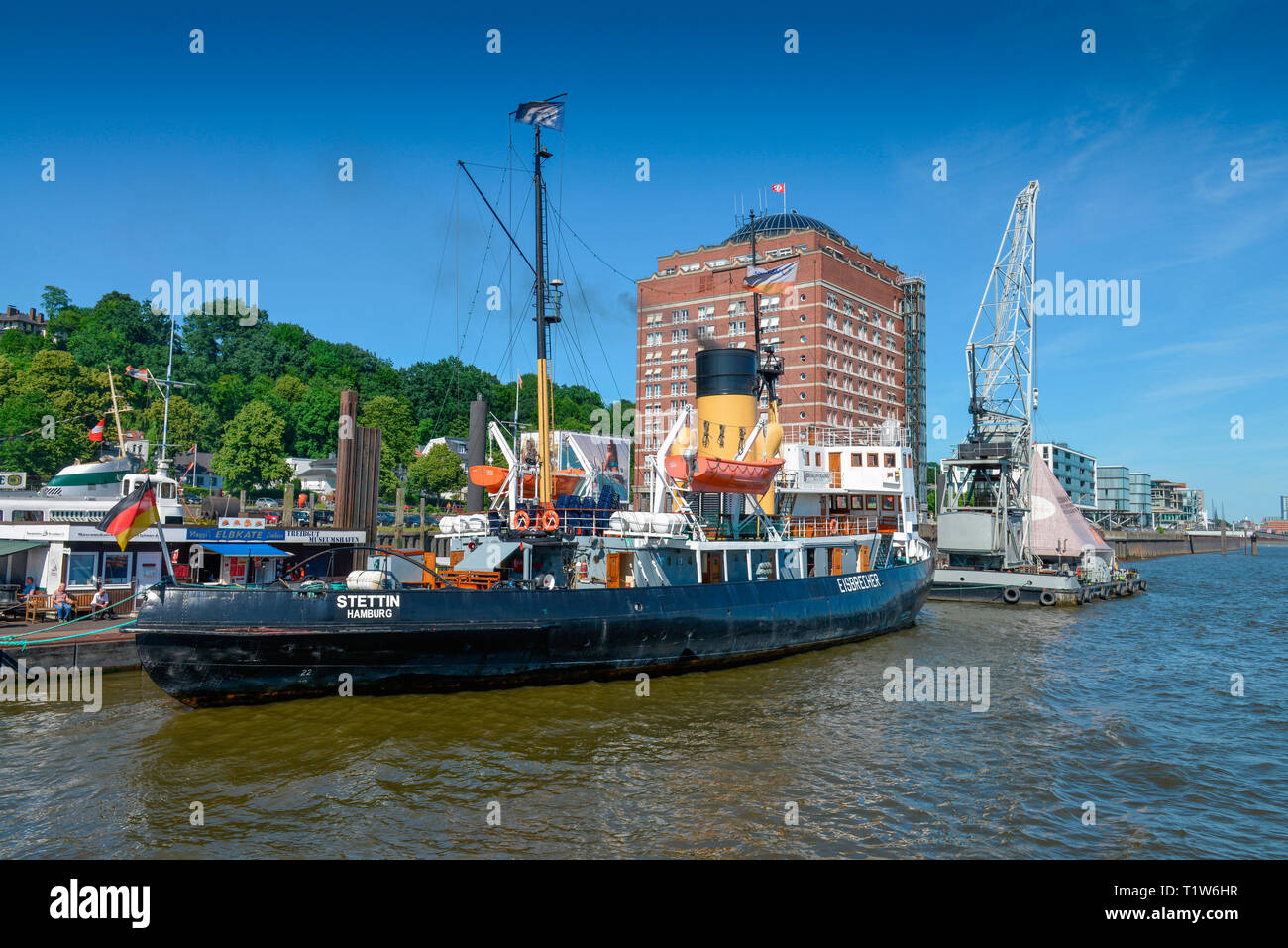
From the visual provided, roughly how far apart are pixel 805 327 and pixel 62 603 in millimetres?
72745

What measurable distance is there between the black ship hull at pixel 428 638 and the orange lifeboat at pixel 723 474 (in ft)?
9.87

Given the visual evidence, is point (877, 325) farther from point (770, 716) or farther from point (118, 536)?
point (118, 536)

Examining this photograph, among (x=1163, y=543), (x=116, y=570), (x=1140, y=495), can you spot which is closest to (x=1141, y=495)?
(x=1140, y=495)

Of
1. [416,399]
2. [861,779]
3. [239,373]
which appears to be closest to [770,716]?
[861,779]

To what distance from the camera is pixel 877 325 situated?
90.8 meters

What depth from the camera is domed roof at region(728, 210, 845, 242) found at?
90.4 m

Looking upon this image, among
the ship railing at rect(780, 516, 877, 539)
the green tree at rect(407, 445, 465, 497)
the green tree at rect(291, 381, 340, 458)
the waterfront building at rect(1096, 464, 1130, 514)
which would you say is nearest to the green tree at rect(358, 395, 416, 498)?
the green tree at rect(407, 445, 465, 497)

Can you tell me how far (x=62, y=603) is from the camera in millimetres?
20406

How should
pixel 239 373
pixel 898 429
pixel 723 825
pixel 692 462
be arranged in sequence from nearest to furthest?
pixel 723 825
pixel 692 462
pixel 898 429
pixel 239 373

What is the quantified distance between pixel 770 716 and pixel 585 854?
790 centimetres

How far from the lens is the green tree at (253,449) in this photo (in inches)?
2233

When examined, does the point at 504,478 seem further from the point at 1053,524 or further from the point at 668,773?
the point at 1053,524
